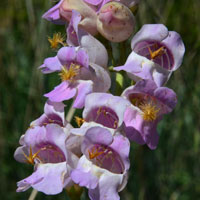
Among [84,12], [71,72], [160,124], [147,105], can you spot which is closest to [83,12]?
[84,12]

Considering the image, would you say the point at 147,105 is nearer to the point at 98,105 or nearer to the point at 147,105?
the point at 147,105

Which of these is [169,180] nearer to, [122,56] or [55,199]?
[55,199]

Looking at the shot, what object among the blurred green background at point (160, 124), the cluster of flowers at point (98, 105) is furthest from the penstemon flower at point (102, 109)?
the blurred green background at point (160, 124)

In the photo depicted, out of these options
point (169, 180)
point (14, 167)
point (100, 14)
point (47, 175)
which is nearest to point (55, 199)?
point (14, 167)

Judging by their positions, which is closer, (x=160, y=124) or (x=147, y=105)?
(x=147, y=105)

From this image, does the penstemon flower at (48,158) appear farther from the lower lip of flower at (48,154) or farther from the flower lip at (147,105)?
the flower lip at (147,105)

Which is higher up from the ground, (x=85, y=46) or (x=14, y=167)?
(x=85, y=46)

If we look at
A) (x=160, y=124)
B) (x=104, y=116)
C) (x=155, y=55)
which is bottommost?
(x=160, y=124)
